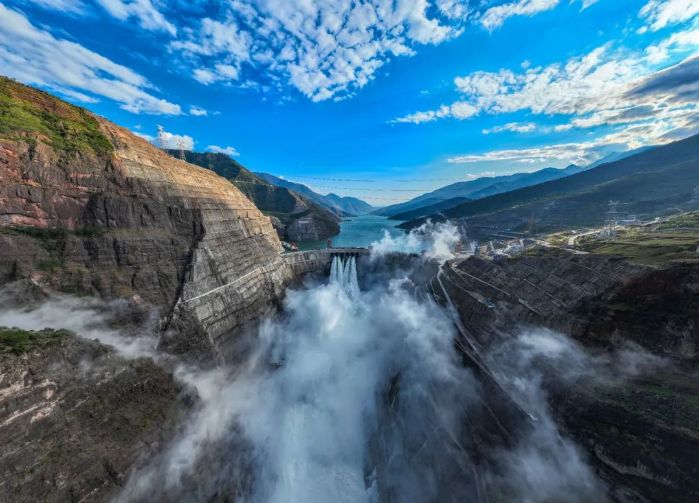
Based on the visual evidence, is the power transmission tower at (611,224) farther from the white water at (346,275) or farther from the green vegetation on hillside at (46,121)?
the green vegetation on hillside at (46,121)

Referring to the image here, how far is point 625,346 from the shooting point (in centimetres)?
2384

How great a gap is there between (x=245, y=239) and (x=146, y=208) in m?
17.4

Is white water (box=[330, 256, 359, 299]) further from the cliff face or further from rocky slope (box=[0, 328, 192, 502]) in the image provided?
rocky slope (box=[0, 328, 192, 502])

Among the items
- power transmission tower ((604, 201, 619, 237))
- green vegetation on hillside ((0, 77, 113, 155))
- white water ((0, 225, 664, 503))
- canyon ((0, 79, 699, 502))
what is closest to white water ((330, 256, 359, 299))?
canyon ((0, 79, 699, 502))

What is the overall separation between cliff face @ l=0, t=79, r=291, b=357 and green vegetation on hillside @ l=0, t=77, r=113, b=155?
0.36 feet

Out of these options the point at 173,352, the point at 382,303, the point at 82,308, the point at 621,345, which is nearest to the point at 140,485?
the point at 173,352

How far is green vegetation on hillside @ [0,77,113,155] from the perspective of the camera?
101 ft

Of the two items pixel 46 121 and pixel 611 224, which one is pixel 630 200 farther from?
pixel 46 121

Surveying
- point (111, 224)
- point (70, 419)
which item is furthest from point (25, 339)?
point (111, 224)

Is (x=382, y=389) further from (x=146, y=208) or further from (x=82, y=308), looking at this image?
(x=146, y=208)

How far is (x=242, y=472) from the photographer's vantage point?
26906 millimetres

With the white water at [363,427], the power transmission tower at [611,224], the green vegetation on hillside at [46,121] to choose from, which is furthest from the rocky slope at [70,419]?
the power transmission tower at [611,224]

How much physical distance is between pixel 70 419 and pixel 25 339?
21.5 feet

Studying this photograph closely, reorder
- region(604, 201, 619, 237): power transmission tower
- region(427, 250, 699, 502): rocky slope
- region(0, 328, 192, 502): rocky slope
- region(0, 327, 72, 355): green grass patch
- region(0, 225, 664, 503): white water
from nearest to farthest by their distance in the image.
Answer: region(427, 250, 699, 502): rocky slope < region(0, 328, 192, 502): rocky slope < region(0, 327, 72, 355): green grass patch < region(0, 225, 664, 503): white water < region(604, 201, 619, 237): power transmission tower
